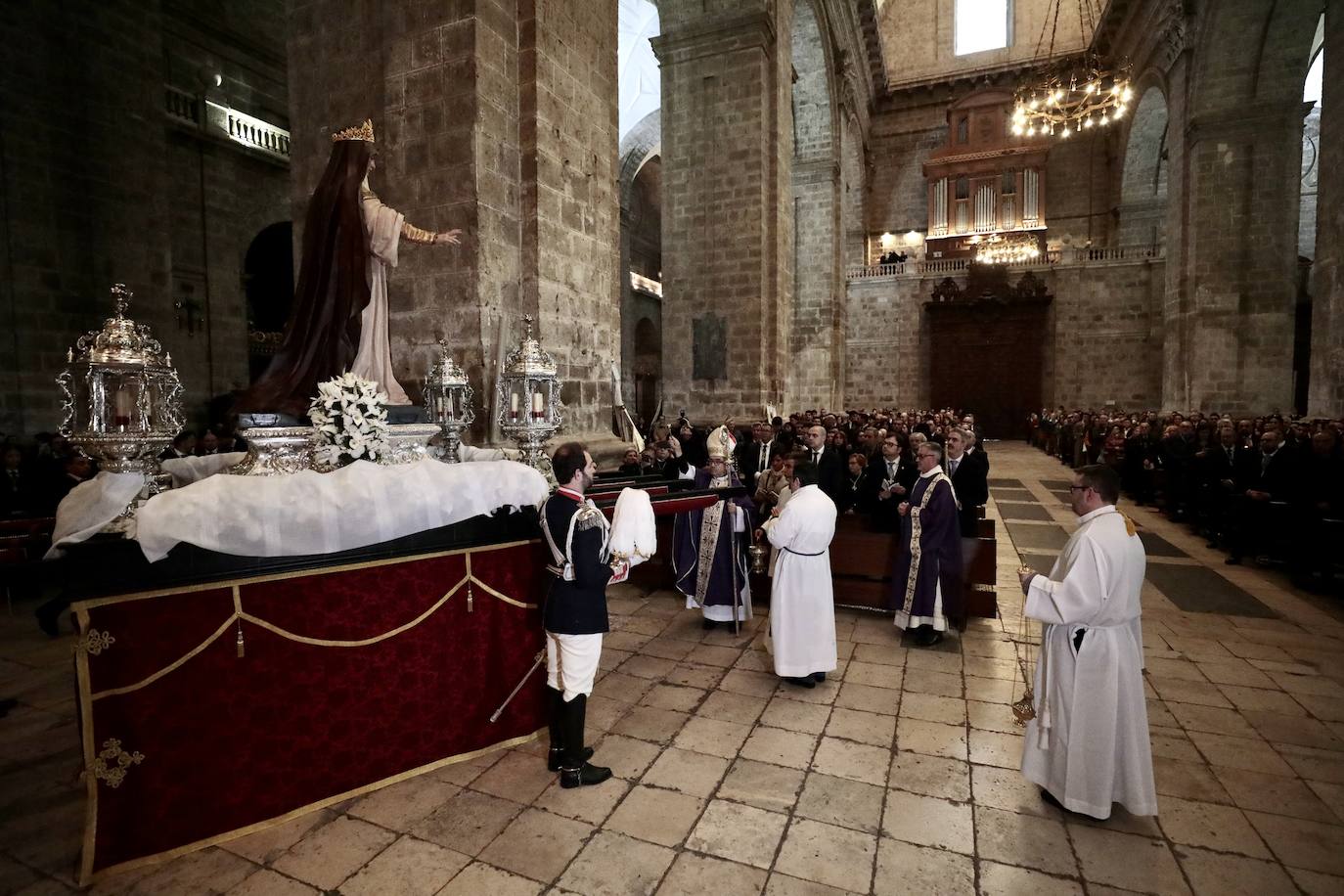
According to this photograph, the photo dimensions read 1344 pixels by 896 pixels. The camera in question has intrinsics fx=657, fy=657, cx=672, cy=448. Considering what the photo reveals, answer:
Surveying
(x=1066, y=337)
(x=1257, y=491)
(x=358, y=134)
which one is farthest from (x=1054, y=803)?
(x=1066, y=337)

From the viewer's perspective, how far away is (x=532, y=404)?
4230mm

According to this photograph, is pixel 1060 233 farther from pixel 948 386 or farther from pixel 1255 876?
pixel 1255 876

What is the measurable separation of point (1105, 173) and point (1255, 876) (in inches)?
1225

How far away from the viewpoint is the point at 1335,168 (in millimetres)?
10453

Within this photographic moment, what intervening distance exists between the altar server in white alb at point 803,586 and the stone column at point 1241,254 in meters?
16.8

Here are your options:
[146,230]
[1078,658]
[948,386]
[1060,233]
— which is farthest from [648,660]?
[1060,233]

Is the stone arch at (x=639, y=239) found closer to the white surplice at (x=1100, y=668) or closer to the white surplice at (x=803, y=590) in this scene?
the white surplice at (x=803, y=590)

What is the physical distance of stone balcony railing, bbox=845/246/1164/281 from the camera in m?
22.2

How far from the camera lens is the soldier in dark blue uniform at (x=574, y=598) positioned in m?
3.05

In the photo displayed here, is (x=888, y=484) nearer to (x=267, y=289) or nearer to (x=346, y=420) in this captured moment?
(x=346, y=420)

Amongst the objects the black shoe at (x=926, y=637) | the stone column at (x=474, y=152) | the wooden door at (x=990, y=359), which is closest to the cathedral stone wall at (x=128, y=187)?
the stone column at (x=474, y=152)

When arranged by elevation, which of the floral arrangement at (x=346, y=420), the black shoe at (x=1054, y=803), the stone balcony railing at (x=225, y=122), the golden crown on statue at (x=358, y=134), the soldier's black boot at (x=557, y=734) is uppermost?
the stone balcony railing at (x=225, y=122)

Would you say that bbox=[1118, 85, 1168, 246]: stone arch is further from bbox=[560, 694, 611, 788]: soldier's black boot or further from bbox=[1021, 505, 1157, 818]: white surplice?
bbox=[560, 694, 611, 788]: soldier's black boot

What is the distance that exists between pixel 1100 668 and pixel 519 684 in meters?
2.78
